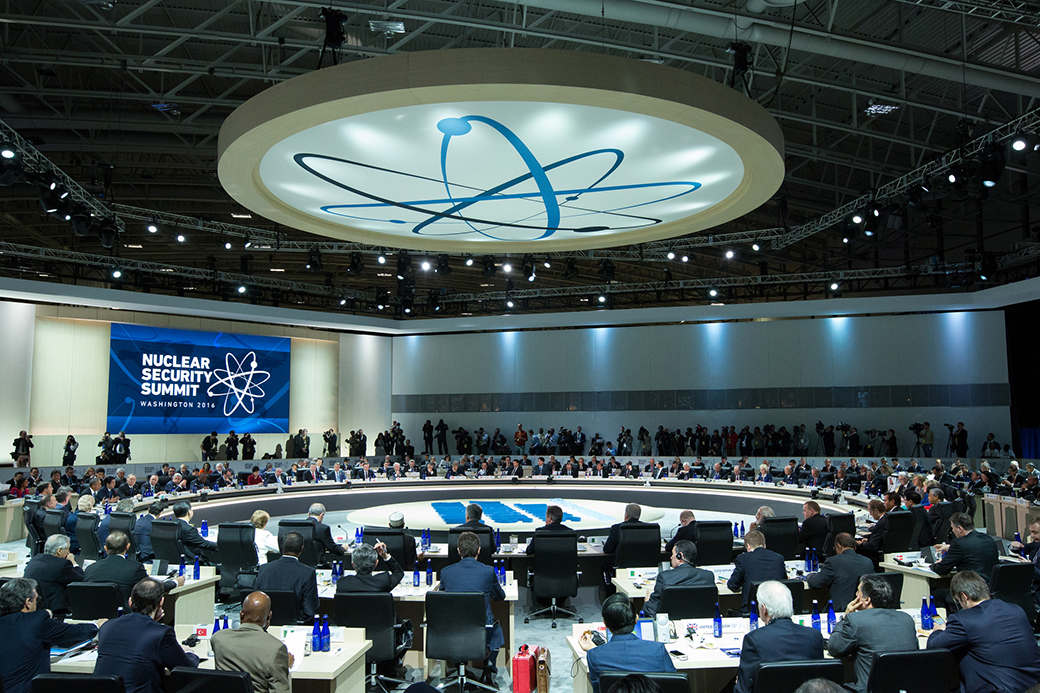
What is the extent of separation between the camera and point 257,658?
3863 millimetres

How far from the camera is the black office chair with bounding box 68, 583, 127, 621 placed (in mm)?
5578

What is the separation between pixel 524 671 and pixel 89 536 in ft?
22.5

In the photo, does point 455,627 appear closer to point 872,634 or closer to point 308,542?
point 872,634

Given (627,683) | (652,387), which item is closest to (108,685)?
(627,683)

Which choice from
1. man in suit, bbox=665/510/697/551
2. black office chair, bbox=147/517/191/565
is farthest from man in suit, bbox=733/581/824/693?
black office chair, bbox=147/517/191/565

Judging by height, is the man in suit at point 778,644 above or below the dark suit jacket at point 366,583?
above

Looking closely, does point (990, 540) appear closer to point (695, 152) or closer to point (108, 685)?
point (695, 152)

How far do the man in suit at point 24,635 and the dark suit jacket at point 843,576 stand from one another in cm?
537

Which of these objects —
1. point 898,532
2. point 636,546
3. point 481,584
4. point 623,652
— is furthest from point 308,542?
point 898,532

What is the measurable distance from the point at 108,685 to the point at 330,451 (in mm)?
22699

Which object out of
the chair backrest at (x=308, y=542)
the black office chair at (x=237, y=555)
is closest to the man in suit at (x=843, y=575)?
the chair backrest at (x=308, y=542)

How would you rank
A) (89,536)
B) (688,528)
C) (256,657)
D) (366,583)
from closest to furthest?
(256,657)
(366,583)
(688,528)
(89,536)

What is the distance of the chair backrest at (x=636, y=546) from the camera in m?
8.15

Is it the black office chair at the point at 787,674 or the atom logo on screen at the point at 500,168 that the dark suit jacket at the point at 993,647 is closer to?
the black office chair at the point at 787,674
